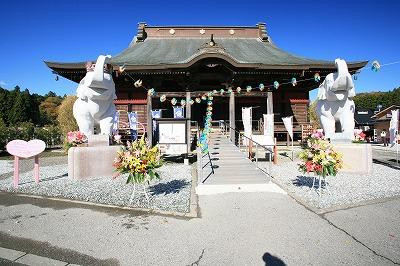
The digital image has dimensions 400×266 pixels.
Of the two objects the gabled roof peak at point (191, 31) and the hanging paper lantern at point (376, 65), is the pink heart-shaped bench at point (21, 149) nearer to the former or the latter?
the hanging paper lantern at point (376, 65)

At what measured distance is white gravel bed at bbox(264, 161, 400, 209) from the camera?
6902 millimetres

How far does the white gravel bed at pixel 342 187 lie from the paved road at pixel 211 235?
64 centimetres

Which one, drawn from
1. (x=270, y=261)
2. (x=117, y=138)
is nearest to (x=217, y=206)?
(x=270, y=261)

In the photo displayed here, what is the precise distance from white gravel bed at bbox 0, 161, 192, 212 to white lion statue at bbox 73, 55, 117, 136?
1978 mm

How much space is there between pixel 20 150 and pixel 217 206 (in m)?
6.61

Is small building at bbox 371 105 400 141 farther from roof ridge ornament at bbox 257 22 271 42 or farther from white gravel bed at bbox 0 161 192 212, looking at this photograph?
white gravel bed at bbox 0 161 192 212

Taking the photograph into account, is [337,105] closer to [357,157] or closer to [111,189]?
[357,157]

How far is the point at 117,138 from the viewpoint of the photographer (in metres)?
10.5

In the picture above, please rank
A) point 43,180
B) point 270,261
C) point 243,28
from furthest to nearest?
point 243,28 → point 43,180 → point 270,261

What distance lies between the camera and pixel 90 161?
31.9 ft

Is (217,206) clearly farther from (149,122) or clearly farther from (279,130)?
(279,130)

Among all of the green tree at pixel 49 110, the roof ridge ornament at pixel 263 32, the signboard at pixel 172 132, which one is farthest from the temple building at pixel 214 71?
the green tree at pixel 49 110

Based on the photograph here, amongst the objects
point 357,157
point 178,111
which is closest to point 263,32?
point 178,111

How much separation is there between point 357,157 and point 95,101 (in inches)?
390
